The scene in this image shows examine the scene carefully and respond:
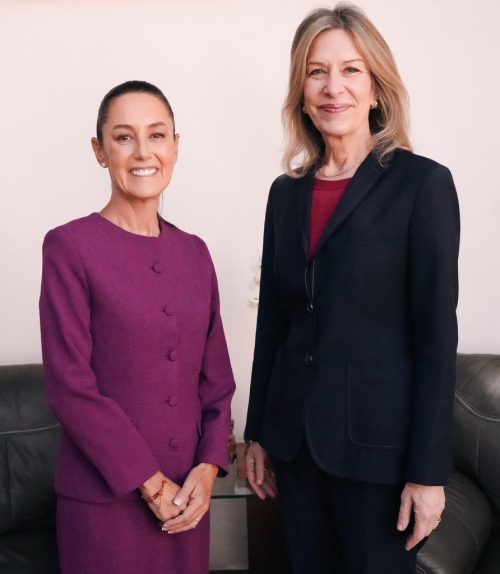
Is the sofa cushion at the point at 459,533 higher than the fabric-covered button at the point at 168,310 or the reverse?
the reverse

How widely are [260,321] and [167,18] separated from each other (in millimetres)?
1382

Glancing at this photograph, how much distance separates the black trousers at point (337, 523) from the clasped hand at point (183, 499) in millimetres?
165

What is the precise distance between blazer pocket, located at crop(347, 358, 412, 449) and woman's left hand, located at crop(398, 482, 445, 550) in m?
0.08

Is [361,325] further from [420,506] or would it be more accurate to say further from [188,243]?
[188,243]

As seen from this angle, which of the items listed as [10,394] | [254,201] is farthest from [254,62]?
[10,394]

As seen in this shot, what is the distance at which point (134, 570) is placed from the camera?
1.37m

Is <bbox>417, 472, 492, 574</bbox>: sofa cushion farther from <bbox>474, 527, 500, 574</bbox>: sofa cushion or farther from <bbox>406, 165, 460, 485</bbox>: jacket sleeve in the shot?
<bbox>406, 165, 460, 485</bbox>: jacket sleeve

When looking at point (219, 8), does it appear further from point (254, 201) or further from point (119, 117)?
point (119, 117)

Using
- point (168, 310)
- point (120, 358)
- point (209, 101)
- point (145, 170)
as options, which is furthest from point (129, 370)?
point (209, 101)

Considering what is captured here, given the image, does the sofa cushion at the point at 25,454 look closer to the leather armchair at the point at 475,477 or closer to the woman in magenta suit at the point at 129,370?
the woman in magenta suit at the point at 129,370

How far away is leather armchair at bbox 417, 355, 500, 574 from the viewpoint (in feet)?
6.14

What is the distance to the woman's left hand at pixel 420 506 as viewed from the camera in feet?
4.03

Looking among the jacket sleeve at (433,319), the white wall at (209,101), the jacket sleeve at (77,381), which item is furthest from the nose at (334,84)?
the white wall at (209,101)

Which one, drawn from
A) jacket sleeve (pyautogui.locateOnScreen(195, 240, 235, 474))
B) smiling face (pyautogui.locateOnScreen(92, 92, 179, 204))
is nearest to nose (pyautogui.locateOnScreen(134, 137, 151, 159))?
smiling face (pyautogui.locateOnScreen(92, 92, 179, 204))
